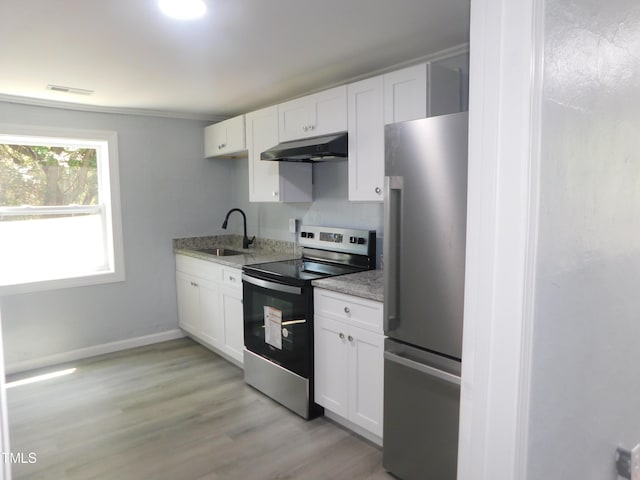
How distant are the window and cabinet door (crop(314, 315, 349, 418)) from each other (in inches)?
92.9

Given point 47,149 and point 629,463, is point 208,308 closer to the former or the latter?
point 47,149

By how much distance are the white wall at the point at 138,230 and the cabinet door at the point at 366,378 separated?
8.44 ft

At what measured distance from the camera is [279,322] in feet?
9.41

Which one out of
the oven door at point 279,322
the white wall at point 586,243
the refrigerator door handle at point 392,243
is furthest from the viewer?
the oven door at point 279,322

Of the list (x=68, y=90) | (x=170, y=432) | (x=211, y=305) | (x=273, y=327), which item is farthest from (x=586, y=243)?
(x=68, y=90)

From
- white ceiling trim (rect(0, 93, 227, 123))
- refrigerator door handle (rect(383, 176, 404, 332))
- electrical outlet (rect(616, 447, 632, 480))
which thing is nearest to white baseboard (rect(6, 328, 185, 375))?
white ceiling trim (rect(0, 93, 227, 123))

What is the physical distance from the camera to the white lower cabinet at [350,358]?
230 centimetres

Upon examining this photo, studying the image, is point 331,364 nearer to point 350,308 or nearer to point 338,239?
point 350,308

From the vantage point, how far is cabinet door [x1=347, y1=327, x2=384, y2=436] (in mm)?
2291

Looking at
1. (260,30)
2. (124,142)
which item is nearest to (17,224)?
(124,142)

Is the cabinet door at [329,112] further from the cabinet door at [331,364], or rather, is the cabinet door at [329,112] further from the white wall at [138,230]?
the white wall at [138,230]

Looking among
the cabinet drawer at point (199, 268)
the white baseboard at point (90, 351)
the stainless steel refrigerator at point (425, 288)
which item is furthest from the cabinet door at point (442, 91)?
the white baseboard at point (90, 351)

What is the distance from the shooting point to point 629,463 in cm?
128

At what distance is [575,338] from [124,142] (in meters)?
3.98
